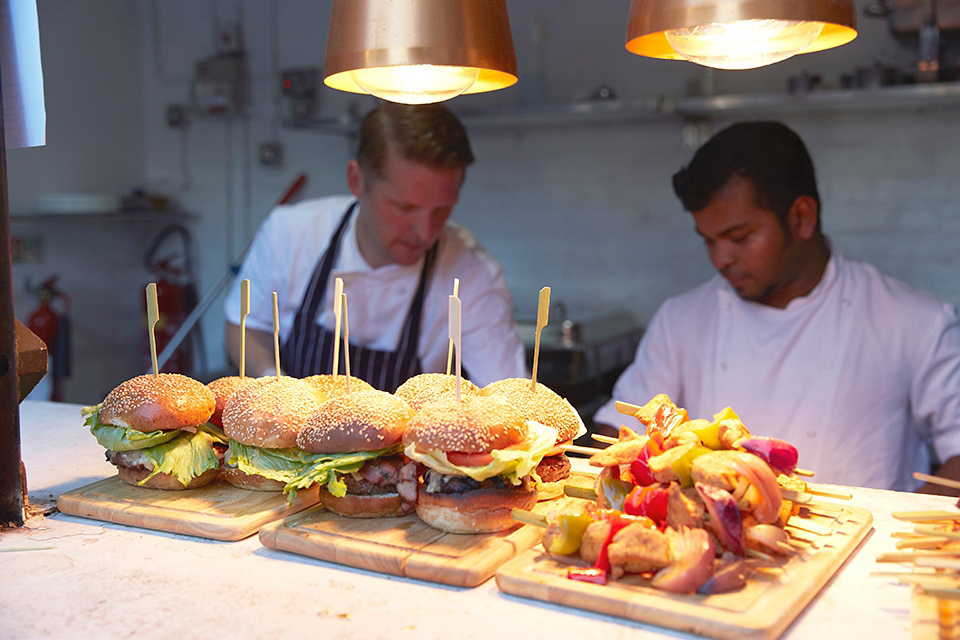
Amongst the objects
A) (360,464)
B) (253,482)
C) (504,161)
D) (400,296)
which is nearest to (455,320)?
(360,464)

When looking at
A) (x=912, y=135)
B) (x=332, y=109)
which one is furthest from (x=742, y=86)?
(x=332, y=109)

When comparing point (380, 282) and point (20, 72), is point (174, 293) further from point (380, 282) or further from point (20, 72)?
point (20, 72)

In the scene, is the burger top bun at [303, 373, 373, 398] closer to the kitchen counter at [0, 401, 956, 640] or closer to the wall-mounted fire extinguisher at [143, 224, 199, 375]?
the kitchen counter at [0, 401, 956, 640]

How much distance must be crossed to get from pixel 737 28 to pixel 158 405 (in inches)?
51.7

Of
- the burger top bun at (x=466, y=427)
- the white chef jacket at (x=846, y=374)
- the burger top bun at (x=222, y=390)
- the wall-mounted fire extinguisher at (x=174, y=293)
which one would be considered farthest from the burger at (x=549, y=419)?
the wall-mounted fire extinguisher at (x=174, y=293)

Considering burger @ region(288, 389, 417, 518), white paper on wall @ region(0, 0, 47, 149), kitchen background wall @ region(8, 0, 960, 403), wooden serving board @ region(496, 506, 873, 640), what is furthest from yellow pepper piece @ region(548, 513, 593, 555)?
kitchen background wall @ region(8, 0, 960, 403)

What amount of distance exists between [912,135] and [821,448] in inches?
85.0

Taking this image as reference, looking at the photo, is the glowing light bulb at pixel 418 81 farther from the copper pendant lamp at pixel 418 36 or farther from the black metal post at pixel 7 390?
the black metal post at pixel 7 390

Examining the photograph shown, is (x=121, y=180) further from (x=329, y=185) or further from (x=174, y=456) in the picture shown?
(x=174, y=456)

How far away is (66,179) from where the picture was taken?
5.62 m

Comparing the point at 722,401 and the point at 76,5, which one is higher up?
the point at 76,5

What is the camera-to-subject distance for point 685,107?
14.1 ft

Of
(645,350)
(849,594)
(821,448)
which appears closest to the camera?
(849,594)

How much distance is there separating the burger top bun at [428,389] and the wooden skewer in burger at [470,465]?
0.27 m
